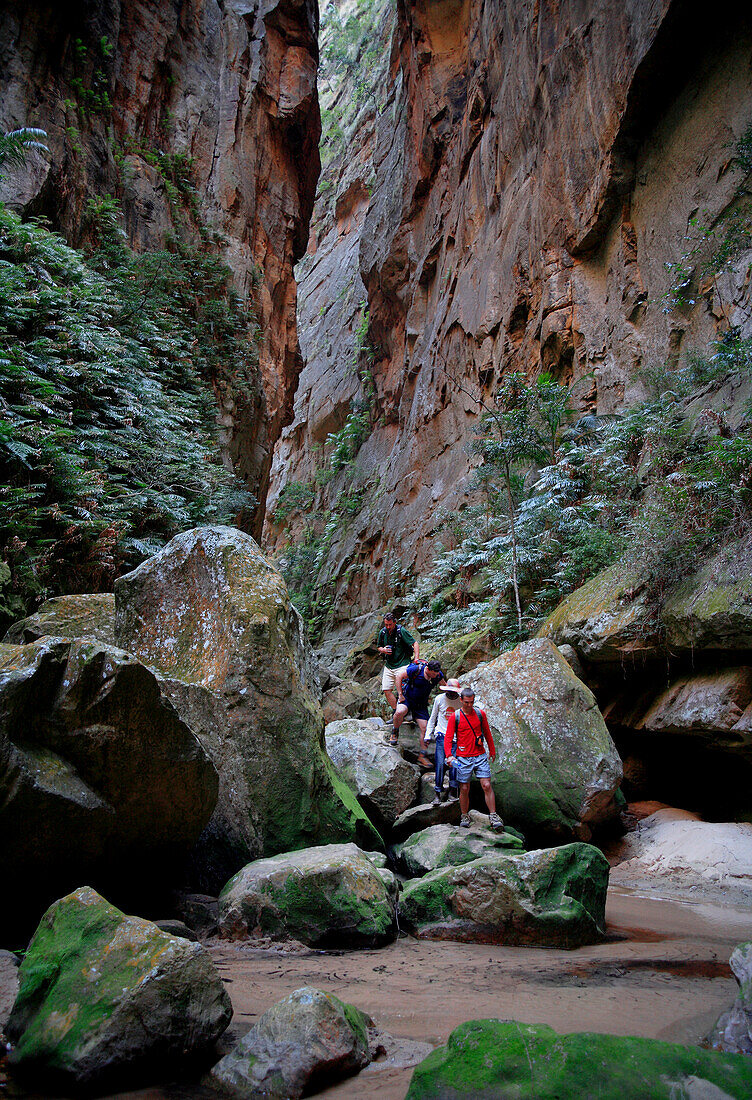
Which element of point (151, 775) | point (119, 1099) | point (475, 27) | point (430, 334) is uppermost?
point (475, 27)

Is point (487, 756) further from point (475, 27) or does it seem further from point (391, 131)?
point (391, 131)

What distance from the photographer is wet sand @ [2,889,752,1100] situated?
2.70 metres

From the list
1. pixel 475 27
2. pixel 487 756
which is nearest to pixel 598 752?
pixel 487 756

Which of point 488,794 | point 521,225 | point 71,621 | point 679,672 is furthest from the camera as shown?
point 521,225

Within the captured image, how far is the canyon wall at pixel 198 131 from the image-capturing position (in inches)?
518

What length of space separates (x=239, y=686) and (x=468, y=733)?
98.4 inches

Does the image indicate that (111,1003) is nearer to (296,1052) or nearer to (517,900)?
(296,1052)

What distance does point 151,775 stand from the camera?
391 centimetres

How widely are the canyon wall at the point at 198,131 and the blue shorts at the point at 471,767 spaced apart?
12143 mm

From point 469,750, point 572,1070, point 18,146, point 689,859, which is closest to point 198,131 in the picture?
point 18,146

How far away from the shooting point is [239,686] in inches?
197

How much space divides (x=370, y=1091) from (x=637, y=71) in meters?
15.6

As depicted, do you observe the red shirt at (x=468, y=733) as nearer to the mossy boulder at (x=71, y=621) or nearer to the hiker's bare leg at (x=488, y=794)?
the hiker's bare leg at (x=488, y=794)

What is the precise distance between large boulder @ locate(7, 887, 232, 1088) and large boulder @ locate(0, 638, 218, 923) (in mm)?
825
